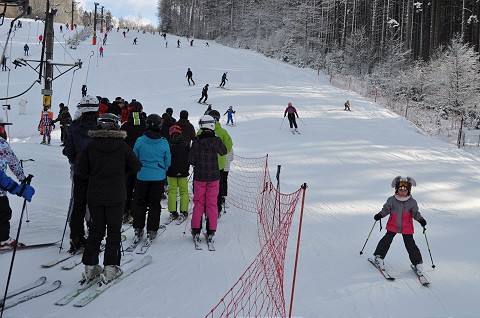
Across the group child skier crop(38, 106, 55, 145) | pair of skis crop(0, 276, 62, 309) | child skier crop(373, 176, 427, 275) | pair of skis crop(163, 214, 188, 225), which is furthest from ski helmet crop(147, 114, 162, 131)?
child skier crop(38, 106, 55, 145)

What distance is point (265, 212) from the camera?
8.28 metres

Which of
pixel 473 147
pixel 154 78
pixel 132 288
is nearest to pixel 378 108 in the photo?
pixel 473 147

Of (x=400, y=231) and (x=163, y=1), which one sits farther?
(x=163, y=1)

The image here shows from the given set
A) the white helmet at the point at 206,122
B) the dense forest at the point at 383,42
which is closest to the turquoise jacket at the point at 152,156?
the white helmet at the point at 206,122

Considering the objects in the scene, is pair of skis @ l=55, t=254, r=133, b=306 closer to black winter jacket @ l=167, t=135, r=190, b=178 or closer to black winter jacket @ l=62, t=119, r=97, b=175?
black winter jacket @ l=62, t=119, r=97, b=175

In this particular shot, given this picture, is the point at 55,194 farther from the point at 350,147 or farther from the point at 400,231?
the point at 350,147

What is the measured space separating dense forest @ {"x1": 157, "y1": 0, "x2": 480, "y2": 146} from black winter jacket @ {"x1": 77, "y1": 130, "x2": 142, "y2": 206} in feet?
69.5

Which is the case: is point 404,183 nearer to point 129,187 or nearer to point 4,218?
point 129,187

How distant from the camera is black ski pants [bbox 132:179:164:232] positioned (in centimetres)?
591

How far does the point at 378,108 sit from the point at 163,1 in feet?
263

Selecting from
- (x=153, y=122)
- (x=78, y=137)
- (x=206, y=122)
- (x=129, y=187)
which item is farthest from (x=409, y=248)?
(x=78, y=137)

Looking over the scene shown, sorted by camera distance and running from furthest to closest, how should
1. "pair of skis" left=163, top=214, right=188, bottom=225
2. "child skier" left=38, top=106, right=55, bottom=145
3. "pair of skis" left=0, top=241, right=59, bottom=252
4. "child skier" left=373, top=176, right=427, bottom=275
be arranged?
"child skier" left=38, top=106, right=55, bottom=145 → "pair of skis" left=163, top=214, right=188, bottom=225 → "child skier" left=373, top=176, right=427, bottom=275 → "pair of skis" left=0, top=241, right=59, bottom=252

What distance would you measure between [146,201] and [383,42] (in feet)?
151

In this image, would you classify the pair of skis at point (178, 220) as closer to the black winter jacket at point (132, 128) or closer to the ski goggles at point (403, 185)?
the black winter jacket at point (132, 128)
